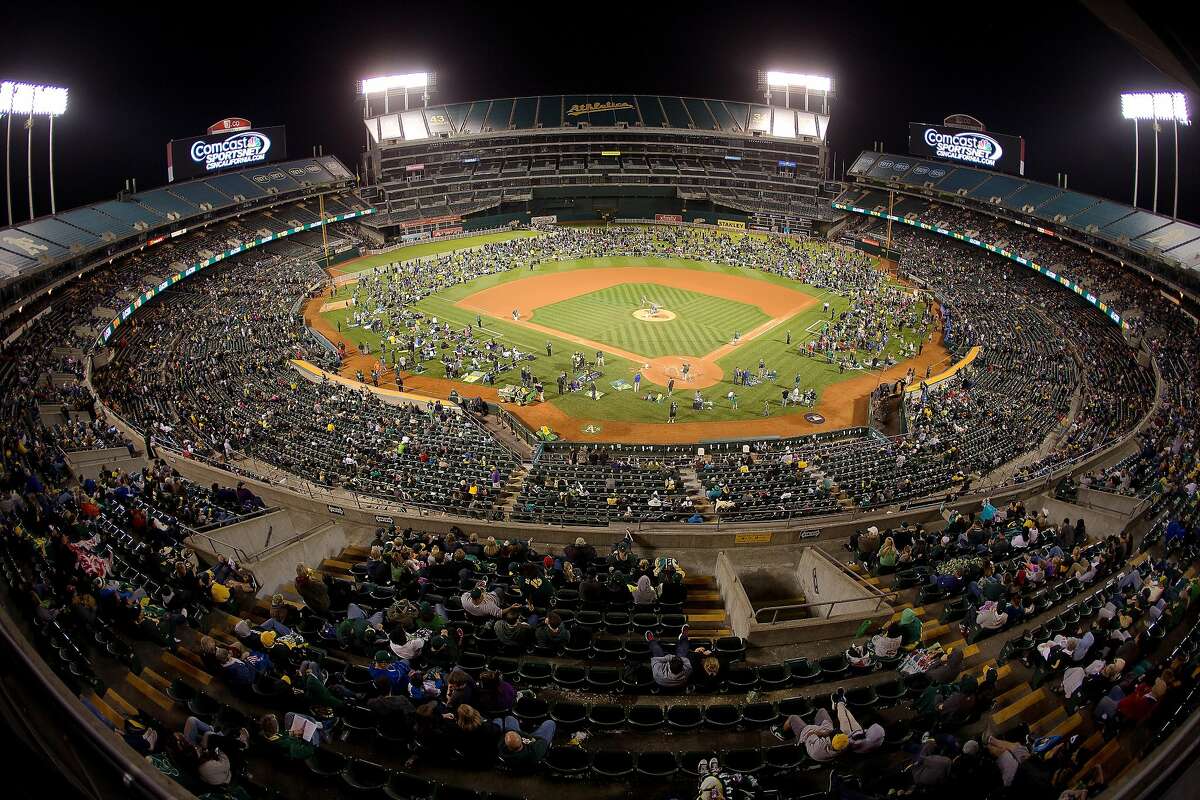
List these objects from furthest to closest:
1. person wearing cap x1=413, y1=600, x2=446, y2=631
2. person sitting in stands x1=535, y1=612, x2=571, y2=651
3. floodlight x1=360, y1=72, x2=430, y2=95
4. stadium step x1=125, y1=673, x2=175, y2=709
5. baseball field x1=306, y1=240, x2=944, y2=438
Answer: floodlight x1=360, y1=72, x2=430, y2=95 < baseball field x1=306, y1=240, x2=944, y2=438 < person wearing cap x1=413, y1=600, x2=446, y2=631 < person sitting in stands x1=535, y1=612, x2=571, y2=651 < stadium step x1=125, y1=673, x2=175, y2=709

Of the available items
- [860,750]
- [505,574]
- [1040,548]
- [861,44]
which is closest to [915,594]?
[1040,548]

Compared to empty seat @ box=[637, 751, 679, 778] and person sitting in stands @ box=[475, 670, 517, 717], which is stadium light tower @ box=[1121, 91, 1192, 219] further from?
person sitting in stands @ box=[475, 670, 517, 717]

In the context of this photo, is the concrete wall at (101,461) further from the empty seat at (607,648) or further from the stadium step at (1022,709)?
the stadium step at (1022,709)

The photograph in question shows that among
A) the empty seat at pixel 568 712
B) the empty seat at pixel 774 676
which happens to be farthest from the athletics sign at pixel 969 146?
the empty seat at pixel 568 712

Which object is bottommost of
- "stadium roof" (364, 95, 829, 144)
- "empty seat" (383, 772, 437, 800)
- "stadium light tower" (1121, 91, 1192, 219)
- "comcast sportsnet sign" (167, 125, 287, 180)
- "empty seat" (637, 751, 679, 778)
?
"empty seat" (637, 751, 679, 778)

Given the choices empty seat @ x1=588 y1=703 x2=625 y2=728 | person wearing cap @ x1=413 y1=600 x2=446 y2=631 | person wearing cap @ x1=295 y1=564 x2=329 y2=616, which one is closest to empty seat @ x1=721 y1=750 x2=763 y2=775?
empty seat @ x1=588 y1=703 x2=625 y2=728

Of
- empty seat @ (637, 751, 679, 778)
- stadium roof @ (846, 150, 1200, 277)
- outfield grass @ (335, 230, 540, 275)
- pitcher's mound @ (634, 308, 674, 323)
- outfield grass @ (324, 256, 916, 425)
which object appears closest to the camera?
empty seat @ (637, 751, 679, 778)
